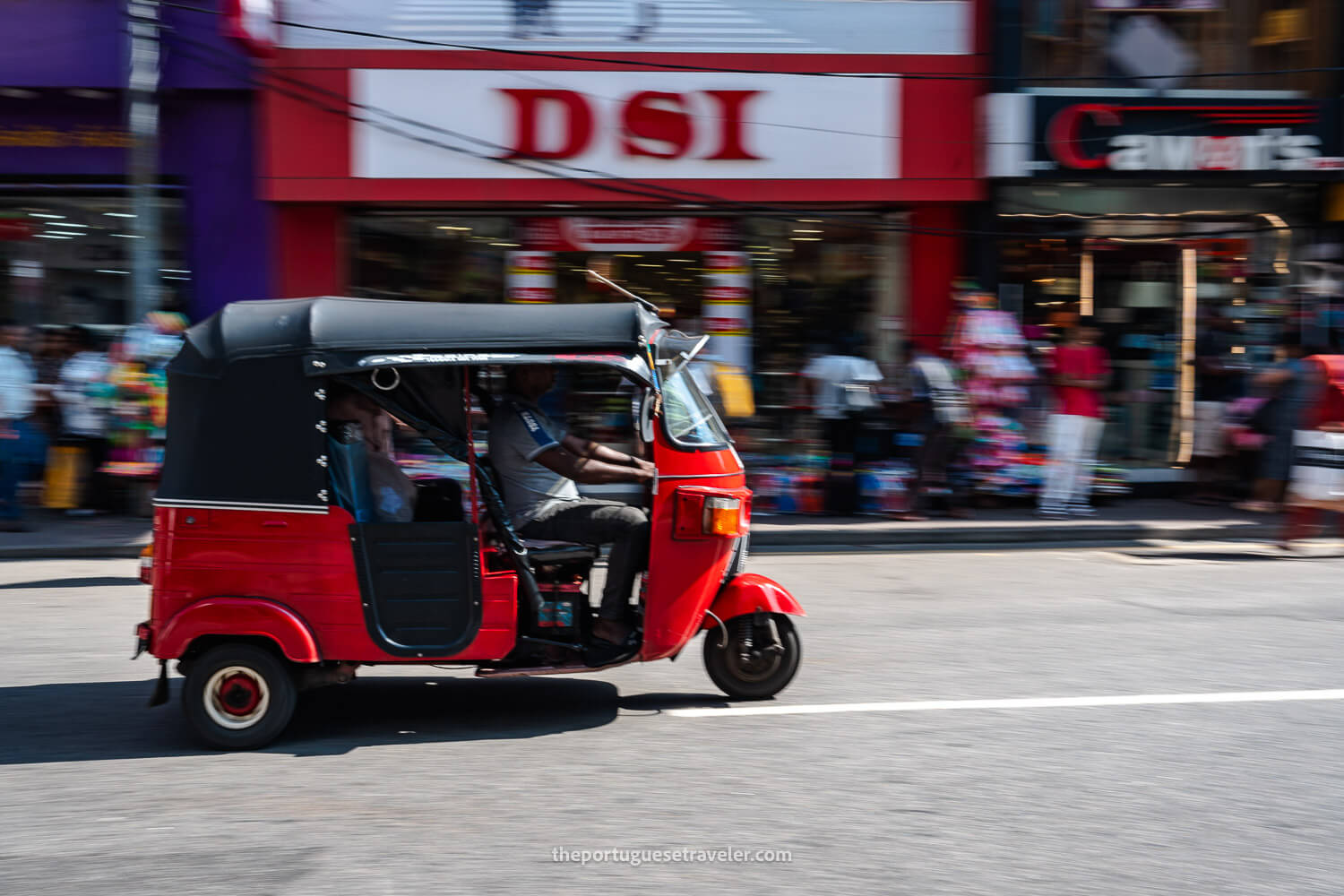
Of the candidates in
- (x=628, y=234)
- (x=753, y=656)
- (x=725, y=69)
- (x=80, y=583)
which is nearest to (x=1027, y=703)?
(x=753, y=656)

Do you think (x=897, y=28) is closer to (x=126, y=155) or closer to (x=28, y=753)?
(x=126, y=155)

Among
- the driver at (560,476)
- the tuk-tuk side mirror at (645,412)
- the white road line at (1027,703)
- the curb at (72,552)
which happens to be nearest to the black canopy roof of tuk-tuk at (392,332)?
the tuk-tuk side mirror at (645,412)

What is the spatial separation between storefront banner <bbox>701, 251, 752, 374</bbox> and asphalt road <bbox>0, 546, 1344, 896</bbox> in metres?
6.52

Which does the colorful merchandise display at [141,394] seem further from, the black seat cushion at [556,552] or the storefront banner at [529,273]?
the black seat cushion at [556,552]

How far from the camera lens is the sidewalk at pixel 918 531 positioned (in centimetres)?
1123

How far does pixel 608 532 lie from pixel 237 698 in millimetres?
1821

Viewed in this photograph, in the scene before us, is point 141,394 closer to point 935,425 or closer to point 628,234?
point 628,234

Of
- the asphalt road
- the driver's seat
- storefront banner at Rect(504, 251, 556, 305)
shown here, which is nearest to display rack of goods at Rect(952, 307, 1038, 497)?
storefront banner at Rect(504, 251, 556, 305)

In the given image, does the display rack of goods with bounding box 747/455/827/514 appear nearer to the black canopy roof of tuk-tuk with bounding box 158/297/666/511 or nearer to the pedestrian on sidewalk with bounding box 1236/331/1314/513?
the pedestrian on sidewalk with bounding box 1236/331/1314/513

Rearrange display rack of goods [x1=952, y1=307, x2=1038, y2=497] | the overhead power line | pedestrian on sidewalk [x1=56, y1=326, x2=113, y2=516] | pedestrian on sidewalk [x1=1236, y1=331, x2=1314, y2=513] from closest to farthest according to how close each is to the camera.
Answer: pedestrian on sidewalk [x1=1236, y1=331, x2=1314, y2=513], pedestrian on sidewalk [x1=56, y1=326, x2=113, y2=516], display rack of goods [x1=952, y1=307, x2=1038, y2=497], the overhead power line

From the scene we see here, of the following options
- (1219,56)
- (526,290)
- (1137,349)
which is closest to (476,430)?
(526,290)

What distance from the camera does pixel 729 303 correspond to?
13898 mm

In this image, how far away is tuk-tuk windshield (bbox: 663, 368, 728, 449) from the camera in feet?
18.9

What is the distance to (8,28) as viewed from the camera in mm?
12719
